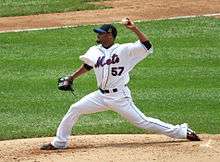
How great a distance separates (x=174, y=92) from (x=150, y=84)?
630mm

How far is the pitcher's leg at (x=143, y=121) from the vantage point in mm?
8695

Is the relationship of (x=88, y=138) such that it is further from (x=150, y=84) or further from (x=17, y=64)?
(x=17, y=64)

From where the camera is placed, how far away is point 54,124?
10406 mm

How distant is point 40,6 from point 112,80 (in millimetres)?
12784

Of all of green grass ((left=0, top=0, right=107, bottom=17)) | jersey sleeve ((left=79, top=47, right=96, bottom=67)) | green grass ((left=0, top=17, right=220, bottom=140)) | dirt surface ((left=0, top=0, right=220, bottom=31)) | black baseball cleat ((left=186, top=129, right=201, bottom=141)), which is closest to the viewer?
jersey sleeve ((left=79, top=47, right=96, bottom=67))

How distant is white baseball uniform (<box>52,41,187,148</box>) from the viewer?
8.61 metres

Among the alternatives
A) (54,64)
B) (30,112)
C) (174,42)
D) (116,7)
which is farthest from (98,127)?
(116,7)

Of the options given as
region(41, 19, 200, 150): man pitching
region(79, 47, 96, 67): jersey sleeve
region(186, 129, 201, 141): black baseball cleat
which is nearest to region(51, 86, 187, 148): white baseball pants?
region(41, 19, 200, 150): man pitching

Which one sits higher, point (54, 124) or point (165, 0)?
point (165, 0)

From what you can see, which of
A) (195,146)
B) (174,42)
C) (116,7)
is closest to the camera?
(195,146)

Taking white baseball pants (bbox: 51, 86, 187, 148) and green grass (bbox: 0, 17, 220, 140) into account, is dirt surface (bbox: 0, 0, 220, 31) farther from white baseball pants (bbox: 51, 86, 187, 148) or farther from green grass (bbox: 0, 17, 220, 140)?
white baseball pants (bbox: 51, 86, 187, 148)

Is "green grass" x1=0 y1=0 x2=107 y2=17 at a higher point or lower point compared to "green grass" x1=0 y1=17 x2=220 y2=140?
higher

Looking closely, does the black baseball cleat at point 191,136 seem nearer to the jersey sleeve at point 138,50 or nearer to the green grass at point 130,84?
the green grass at point 130,84

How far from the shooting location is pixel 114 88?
28.5 ft
